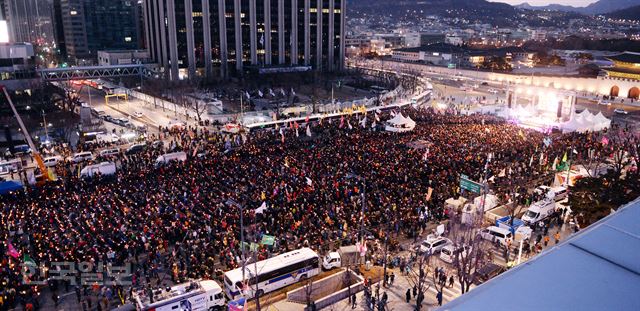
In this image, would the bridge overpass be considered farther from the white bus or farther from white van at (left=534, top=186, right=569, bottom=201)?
white van at (left=534, top=186, right=569, bottom=201)

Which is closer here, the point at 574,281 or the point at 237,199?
the point at 574,281

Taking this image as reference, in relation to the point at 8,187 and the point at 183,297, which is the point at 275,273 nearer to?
the point at 183,297

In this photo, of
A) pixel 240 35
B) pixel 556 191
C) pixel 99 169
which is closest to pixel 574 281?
pixel 556 191

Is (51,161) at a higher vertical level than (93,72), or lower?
lower

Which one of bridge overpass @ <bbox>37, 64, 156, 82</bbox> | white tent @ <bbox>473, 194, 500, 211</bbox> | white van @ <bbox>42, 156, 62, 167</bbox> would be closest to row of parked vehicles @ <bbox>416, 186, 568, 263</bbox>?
white tent @ <bbox>473, 194, 500, 211</bbox>

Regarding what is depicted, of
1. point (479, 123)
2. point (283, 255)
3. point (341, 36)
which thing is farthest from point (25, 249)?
point (341, 36)

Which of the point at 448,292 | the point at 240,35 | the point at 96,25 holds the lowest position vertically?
the point at 448,292

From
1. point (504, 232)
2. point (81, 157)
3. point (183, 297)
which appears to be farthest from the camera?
point (81, 157)

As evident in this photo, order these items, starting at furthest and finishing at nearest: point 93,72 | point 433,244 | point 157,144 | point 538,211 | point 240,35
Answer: point 240,35, point 93,72, point 157,144, point 538,211, point 433,244
